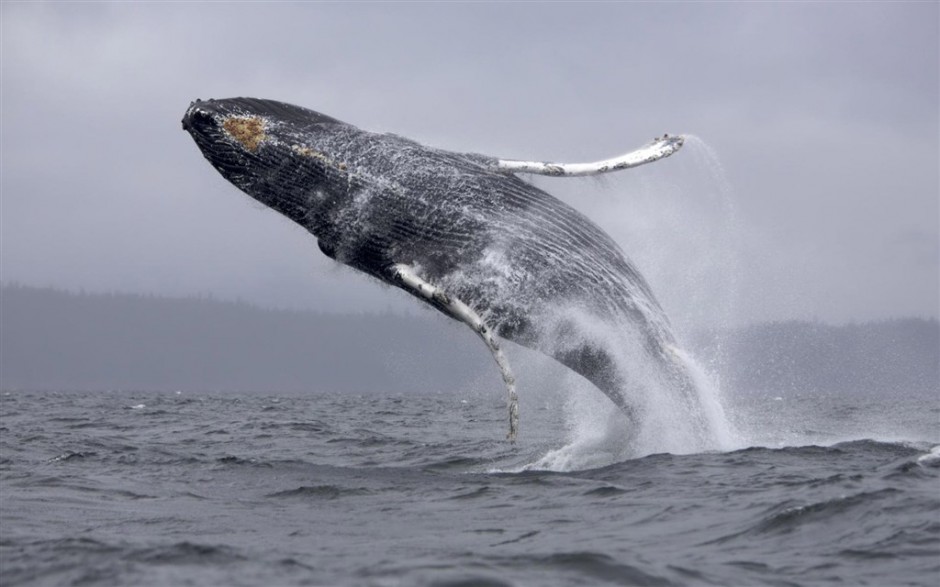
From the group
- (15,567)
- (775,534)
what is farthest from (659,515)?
(15,567)

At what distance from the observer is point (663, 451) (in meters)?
11.5

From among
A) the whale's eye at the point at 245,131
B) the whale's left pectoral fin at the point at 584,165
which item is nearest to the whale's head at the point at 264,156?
the whale's eye at the point at 245,131

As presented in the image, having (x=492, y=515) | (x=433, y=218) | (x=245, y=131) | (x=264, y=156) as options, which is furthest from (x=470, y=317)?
(x=245, y=131)

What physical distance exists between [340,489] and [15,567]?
373cm

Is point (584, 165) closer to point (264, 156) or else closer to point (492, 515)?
point (264, 156)

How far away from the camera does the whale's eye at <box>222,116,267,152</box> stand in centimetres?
1025

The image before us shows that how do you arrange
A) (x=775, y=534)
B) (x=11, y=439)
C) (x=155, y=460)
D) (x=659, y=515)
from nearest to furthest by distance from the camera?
(x=775, y=534) < (x=659, y=515) < (x=155, y=460) < (x=11, y=439)

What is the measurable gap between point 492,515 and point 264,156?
4039 millimetres

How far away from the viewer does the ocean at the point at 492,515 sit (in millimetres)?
6500

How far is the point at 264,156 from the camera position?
1030cm

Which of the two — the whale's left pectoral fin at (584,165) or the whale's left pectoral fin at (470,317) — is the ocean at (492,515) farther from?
the whale's left pectoral fin at (584,165)

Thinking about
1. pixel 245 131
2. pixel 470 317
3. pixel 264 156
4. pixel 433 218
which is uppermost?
pixel 245 131

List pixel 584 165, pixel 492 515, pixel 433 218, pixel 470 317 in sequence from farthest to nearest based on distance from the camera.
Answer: pixel 584 165, pixel 433 218, pixel 470 317, pixel 492 515

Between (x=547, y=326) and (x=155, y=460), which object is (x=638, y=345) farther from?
(x=155, y=460)
